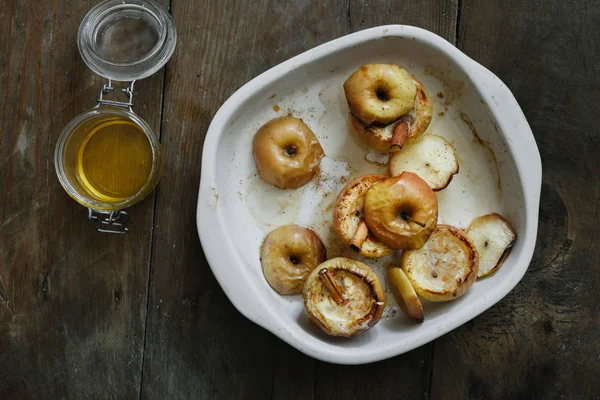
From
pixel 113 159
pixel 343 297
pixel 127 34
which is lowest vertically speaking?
pixel 343 297

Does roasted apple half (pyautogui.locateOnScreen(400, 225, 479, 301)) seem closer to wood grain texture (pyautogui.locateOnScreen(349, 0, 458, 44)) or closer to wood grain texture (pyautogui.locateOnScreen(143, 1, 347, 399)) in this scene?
wood grain texture (pyautogui.locateOnScreen(143, 1, 347, 399))

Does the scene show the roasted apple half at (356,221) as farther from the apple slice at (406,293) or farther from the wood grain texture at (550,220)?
the wood grain texture at (550,220)

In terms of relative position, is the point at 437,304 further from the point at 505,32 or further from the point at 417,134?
the point at 505,32

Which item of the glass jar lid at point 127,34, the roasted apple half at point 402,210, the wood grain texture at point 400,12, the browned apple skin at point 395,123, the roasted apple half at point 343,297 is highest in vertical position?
the wood grain texture at point 400,12

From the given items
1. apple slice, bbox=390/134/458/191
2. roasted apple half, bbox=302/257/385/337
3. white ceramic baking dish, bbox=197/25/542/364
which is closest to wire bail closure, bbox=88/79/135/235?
→ white ceramic baking dish, bbox=197/25/542/364

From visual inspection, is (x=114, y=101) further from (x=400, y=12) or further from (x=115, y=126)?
(x=400, y=12)

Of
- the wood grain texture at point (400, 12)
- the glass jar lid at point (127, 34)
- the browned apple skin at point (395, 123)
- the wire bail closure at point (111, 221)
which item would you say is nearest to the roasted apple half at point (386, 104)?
the browned apple skin at point (395, 123)

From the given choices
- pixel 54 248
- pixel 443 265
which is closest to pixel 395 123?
pixel 443 265
